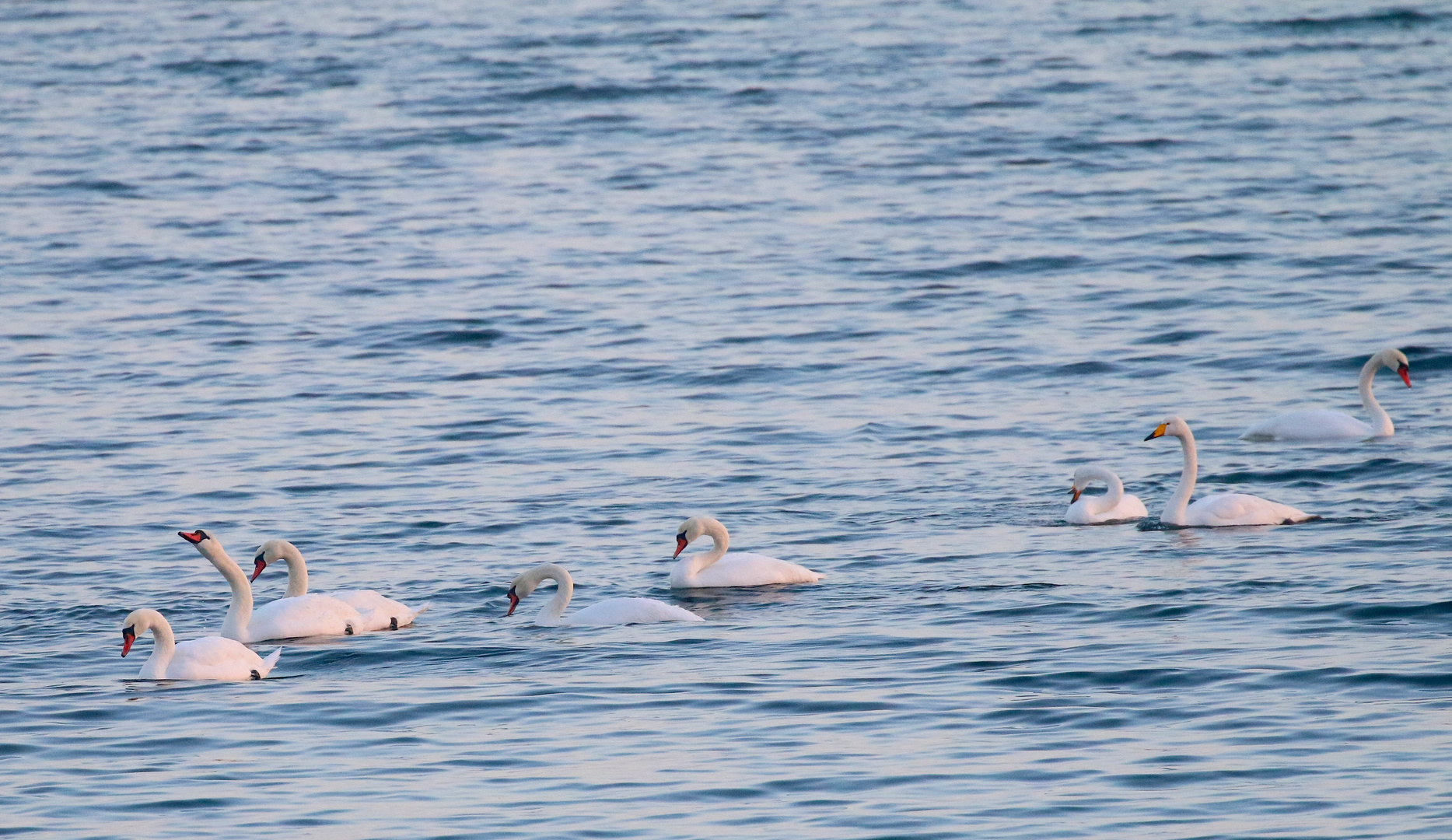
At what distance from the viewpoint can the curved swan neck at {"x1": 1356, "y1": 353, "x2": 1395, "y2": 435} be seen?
1933cm

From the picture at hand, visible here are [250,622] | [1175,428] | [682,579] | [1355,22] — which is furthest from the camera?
[1355,22]

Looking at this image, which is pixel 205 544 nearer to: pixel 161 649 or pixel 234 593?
pixel 234 593

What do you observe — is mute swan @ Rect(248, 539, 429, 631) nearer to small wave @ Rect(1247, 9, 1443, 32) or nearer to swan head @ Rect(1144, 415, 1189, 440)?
swan head @ Rect(1144, 415, 1189, 440)

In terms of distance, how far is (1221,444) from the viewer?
760 inches

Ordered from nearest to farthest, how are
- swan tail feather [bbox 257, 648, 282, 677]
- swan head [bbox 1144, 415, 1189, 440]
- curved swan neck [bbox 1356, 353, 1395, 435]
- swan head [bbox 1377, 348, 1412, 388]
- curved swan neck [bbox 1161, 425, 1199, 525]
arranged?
swan tail feather [bbox 257, 648, 282, 677]
curved swan neck [bbox 1161, 425, 1199, 525]
swan head [bbox 1144, 415, 1189, 440]
curved swan neck [bbox 1356, 353, 1395, 435]
swan head [bbox 1377, 348, 1412, 388]

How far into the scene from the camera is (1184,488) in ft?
55.6

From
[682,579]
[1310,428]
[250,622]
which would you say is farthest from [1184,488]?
[250,622]

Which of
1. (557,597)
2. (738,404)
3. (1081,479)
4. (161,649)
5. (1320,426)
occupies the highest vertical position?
(161,649)

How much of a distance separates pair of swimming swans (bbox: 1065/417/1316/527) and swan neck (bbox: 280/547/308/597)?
5309mm

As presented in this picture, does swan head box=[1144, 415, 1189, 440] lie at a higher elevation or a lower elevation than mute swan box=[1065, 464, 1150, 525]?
higher

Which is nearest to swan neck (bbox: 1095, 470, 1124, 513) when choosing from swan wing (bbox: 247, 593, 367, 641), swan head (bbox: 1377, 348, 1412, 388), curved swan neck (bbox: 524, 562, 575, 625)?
curved swan neck (bbox: 524, 562, 575, 625)

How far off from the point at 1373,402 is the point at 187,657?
10.6 meters

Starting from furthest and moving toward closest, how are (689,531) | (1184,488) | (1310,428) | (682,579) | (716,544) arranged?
(1310,428)
(1184,488)
(689,531)
(716,544)
(682,579)

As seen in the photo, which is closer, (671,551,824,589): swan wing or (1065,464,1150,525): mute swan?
(671,551,824,589): swan wing
